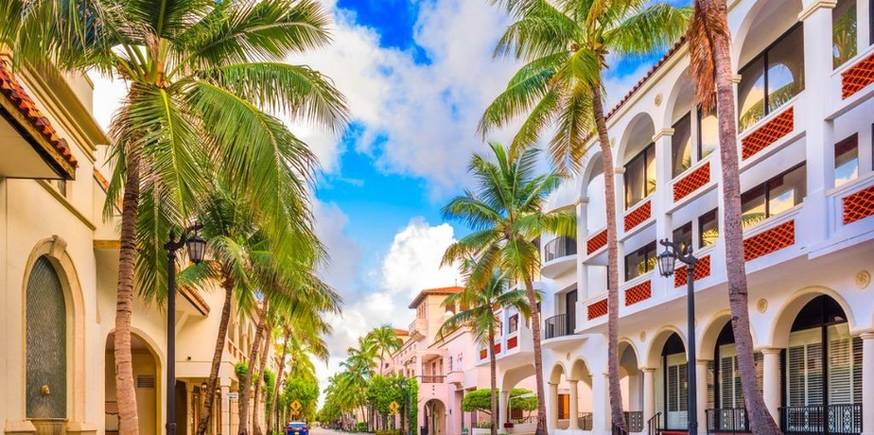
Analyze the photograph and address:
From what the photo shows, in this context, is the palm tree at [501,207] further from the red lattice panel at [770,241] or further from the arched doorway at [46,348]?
the arched doorway at [46,348]

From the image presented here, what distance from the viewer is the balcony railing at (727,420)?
Result: 22094 millimetres

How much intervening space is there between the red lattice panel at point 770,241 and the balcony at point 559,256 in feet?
49.0

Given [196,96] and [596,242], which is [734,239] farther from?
[596,242]

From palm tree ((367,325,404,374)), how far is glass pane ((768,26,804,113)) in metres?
90.2

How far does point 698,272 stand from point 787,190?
113 inches

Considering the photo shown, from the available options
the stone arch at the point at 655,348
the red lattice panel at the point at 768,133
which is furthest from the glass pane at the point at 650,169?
the red lattice panel at the point at 768,133

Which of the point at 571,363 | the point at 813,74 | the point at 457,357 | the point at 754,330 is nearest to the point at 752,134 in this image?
the point at 813,74

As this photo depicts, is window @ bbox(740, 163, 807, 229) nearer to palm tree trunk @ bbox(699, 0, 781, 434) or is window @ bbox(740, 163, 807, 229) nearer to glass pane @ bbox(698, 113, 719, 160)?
glass pane @ bbox(698, 113, 719, 160)

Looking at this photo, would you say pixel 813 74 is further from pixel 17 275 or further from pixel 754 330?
pixel 17 275

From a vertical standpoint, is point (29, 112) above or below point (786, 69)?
below

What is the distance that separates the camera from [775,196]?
2080 cm

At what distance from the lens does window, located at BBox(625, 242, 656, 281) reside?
27906 mm

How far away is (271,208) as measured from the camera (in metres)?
11.4

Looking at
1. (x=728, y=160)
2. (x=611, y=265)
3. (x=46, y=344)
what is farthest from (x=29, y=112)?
(x=611, y=265)
